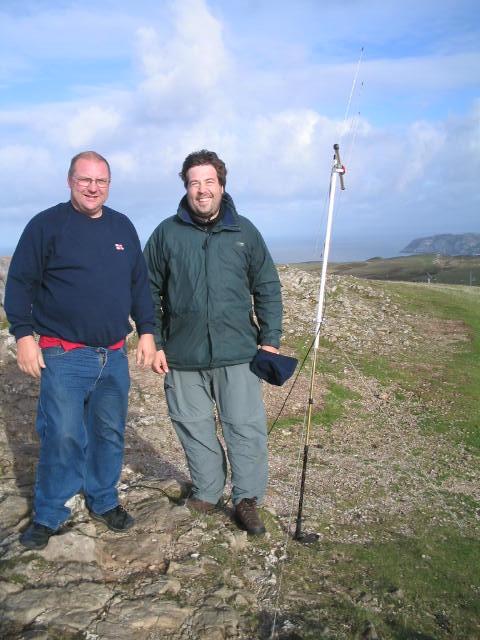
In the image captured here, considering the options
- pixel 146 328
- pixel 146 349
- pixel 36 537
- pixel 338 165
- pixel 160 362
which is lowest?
pixel 36 537

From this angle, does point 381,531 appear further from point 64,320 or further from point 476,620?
point 64,320

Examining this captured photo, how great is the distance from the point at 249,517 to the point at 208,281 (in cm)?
238

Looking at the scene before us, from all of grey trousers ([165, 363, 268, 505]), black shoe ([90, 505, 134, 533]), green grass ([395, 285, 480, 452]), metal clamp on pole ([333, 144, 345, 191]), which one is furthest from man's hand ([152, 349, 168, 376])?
green grass ([395, 285, 480, 452])

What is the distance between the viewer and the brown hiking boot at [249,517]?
17.5ft

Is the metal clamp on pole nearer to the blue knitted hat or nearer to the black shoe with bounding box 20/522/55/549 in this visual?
the blue knitted hat

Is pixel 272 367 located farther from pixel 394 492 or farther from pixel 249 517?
pixel 394 492

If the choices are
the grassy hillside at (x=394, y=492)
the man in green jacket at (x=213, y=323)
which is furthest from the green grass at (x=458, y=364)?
the man in green jacket at (x=213, y=323)

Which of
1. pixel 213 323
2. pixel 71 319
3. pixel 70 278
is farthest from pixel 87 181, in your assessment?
pixel 213 323

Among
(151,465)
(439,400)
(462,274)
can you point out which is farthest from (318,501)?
(462,274)

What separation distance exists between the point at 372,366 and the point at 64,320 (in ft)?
33.5

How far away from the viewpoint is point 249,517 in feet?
17.6

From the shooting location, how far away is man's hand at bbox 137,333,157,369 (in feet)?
16.3

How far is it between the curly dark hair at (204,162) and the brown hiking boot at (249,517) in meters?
3.16

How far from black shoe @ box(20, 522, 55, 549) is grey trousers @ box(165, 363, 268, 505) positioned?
150 centimetres
